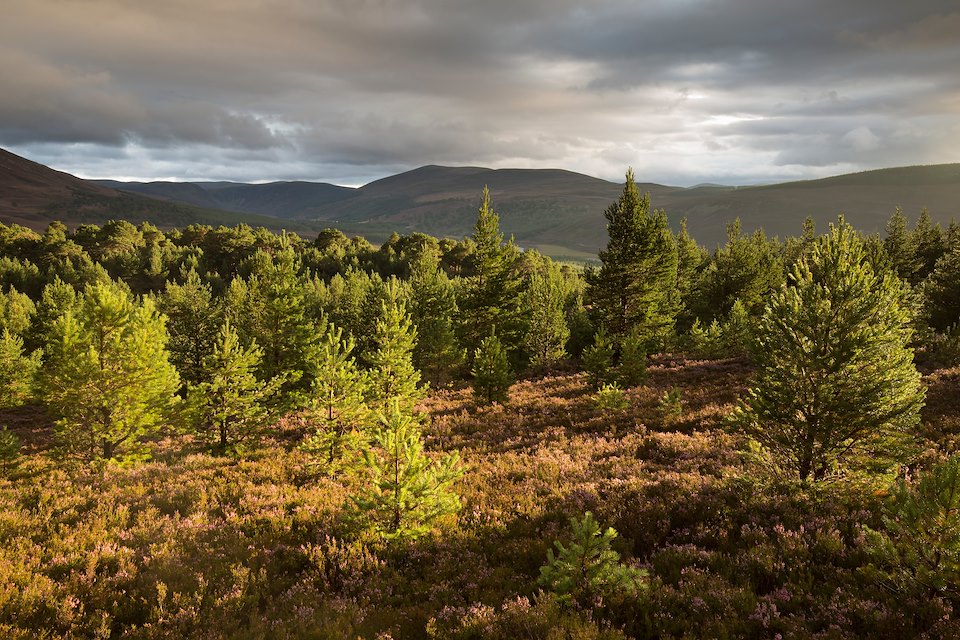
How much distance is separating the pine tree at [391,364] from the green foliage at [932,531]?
14.1 meters

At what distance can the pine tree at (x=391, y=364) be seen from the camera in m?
17.5

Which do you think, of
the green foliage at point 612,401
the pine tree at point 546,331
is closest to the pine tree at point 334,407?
the green foliage at point 612,401

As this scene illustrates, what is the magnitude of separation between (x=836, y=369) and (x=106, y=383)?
79.8 feet

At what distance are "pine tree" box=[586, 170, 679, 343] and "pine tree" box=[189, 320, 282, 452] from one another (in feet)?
69.5

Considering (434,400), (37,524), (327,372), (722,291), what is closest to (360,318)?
(434,400)

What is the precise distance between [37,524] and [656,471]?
17968mm

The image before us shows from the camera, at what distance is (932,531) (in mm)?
6492

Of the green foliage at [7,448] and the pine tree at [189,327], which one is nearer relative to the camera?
the green foliage at [7,448]

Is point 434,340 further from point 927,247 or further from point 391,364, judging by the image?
point 927,247

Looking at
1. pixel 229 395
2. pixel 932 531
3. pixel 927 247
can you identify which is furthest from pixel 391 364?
pixel 927 247

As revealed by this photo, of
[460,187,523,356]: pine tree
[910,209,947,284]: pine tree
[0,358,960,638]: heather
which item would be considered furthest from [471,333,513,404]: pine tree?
[910,209,947,284]: pine tree

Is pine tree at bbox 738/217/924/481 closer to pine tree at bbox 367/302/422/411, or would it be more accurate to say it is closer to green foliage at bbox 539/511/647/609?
green foliage at bbox 539/511/647/609

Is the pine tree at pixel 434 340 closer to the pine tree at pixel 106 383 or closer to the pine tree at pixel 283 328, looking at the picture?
the pine tree at pixel 283 328

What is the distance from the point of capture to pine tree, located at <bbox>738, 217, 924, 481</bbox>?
956cm
